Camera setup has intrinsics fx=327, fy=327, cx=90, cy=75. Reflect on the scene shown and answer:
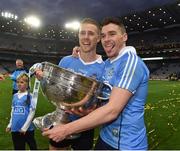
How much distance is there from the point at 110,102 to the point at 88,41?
4.41 feet

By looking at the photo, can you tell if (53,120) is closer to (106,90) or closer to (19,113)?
(106,90)

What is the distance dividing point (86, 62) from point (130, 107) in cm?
127

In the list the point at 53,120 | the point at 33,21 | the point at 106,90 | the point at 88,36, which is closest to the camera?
the point at 106,90

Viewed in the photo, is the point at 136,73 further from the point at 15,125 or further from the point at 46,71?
the point at 15,125

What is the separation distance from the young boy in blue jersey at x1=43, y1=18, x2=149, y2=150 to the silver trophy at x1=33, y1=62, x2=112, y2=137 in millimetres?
139

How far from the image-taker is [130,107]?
264 cm

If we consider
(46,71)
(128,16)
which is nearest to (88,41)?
(46,71)

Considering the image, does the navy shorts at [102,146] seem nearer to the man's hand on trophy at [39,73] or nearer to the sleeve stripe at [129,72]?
the sleeve stripe at [129,72]

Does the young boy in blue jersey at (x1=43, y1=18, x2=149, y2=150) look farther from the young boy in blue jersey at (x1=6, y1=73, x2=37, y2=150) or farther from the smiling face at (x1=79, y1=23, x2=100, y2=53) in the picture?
the young boy in blue jersey at (x1=6, y1=73, x2=37, y2=150)

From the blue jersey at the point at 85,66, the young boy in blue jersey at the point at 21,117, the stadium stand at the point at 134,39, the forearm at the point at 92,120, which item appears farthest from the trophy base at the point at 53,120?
the stadium stand at the point at 134,39

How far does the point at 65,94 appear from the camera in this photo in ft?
8.24

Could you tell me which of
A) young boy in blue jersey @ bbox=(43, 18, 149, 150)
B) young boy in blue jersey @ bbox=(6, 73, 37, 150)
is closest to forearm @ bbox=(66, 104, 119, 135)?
young boy in blue jersey @ bbox=(43, 18, 149, 150)

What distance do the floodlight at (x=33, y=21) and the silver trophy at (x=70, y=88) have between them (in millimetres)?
80533

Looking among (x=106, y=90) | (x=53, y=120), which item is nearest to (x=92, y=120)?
(x=106, y=90)
